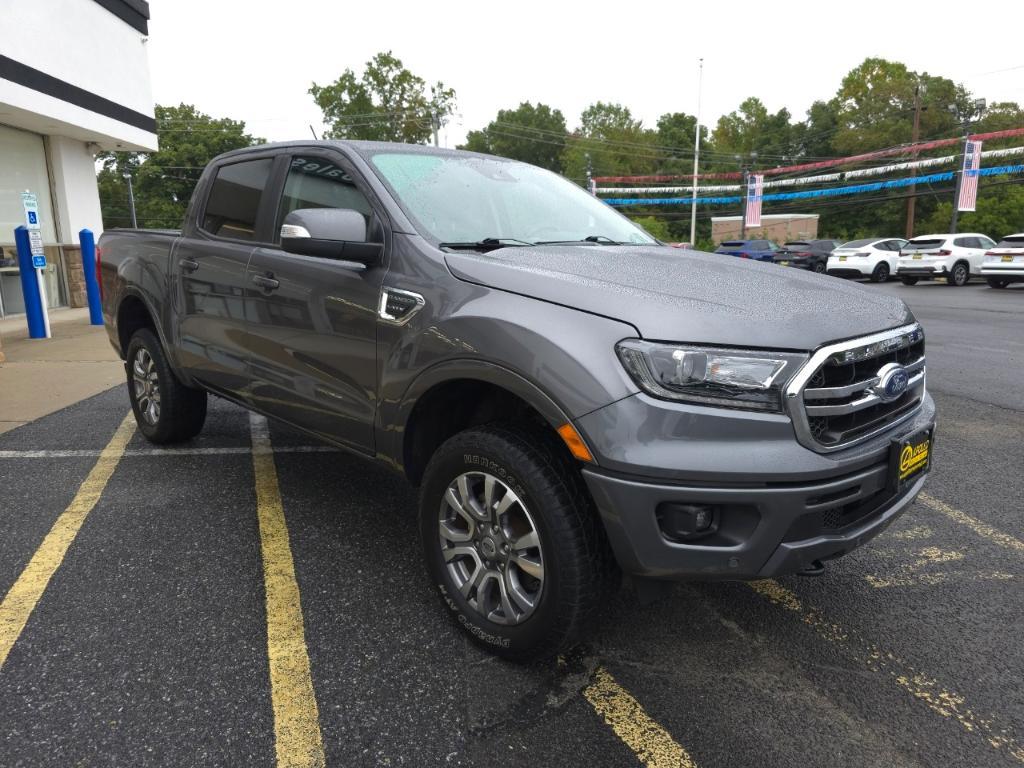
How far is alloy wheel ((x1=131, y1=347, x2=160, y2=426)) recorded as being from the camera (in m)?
4.75

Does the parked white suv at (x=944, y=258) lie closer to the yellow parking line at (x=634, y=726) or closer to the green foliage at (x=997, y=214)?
the green foliage at (x=997, y=214)

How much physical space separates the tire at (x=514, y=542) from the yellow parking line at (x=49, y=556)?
5.11 ft

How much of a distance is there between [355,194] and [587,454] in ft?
5.59

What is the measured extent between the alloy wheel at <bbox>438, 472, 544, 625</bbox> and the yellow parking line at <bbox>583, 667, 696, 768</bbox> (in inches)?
13.5

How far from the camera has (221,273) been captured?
3797 mm

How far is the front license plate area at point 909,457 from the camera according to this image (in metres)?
2.26

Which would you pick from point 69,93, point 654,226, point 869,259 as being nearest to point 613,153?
point 654,226

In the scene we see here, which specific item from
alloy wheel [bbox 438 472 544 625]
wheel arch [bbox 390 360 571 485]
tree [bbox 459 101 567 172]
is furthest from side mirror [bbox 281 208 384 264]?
tree [bbox 459 101 567 172]

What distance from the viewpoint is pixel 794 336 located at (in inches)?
82.4

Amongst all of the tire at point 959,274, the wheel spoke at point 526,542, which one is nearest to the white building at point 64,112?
the wheel spoke at point 526,542

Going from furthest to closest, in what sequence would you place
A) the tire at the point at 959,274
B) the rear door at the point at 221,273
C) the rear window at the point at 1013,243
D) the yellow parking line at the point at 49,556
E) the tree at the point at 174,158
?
the tree at the point at 174,158 → the tire at the point at 959,274 → the rear window at the point at 1013,243 → the rear door at the point at 221,273 → the yellow parking line at the point at 49,556

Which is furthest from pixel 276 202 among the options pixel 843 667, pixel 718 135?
pixel 718 135

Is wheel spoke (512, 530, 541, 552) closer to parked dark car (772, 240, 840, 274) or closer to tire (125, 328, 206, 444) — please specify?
tire (125, 328, 206, 444)

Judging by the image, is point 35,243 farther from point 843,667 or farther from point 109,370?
point 843,667
